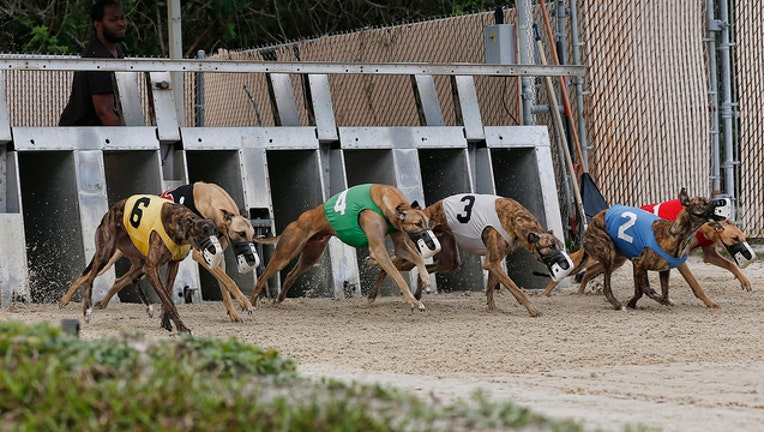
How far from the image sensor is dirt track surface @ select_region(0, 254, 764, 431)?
19.0ft

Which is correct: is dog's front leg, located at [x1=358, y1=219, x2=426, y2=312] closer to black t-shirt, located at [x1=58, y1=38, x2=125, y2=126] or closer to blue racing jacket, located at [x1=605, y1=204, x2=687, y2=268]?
blue racing jacket, located at [x1=605, y1=204, x2=687, y2=268]

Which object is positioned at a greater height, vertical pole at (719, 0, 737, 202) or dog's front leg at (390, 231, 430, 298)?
vertical pole at (719, 0, 737, 202)

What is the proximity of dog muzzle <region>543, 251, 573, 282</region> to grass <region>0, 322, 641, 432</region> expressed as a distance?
18.6 ft

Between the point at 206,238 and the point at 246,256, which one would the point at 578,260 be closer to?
the point at 246,256

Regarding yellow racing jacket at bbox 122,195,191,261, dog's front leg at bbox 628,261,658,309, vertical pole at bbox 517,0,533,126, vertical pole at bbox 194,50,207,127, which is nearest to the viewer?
yellow racing jacket at bbox 122,195,191,261

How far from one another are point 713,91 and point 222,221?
6.88 meters

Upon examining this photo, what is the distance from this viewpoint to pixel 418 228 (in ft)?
32.0

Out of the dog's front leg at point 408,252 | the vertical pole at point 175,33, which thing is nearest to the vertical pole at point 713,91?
the dog's front leg at point 408,252

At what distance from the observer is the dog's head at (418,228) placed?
31.5 feet

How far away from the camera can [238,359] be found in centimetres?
465

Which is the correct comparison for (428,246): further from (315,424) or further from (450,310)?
(315,424)

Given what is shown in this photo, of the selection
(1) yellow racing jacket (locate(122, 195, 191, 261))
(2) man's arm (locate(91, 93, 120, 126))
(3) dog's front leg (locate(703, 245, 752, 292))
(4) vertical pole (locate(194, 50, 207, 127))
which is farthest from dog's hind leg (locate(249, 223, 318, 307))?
(4) vertical pole (locate(194, 50, 207, 127))

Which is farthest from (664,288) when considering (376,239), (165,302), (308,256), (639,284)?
(165,302)

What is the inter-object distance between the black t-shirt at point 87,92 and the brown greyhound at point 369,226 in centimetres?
236
